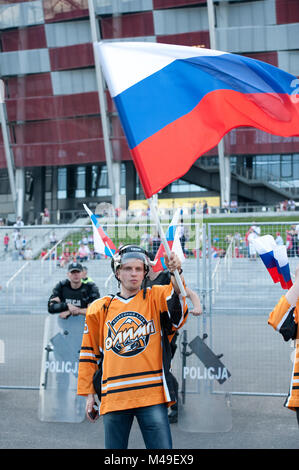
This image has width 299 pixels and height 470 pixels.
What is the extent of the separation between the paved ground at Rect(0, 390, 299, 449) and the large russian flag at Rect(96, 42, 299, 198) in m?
3.20

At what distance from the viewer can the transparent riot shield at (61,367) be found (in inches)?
277

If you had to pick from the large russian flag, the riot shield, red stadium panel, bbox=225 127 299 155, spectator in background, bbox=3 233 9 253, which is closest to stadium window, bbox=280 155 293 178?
red stadium panel, bbox=225 127 299 155

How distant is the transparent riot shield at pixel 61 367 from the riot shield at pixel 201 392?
1279mm

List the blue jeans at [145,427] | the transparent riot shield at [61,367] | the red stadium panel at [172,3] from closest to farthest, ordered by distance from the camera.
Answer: the blue jeans at [145,427]
the transparent riot shield at [61,367]
the red stadium panel at [172,3]

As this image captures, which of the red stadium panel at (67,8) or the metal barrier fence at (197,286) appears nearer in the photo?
the metal barrier fence at (197,286)

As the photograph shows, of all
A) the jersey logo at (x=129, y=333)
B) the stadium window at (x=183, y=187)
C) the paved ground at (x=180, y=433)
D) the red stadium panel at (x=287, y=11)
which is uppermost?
the red stadium panel at (x=287, y=11)

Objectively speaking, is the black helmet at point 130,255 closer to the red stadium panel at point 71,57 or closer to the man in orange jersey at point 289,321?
the man in orange jersey at point 289,321

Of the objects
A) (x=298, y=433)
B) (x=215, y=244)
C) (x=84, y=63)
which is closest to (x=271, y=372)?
(x=215, y=244)

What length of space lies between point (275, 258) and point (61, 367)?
12.2ft

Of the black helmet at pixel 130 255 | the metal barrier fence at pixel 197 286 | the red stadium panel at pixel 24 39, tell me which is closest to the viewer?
the black helmet at pixel 130 255

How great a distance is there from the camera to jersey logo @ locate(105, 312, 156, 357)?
13.3 ft

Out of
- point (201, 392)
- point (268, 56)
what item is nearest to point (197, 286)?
point (201, 392)

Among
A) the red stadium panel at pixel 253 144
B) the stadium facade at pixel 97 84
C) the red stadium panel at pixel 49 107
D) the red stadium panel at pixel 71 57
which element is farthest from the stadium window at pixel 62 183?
the red stadium panel at pixel 253 144

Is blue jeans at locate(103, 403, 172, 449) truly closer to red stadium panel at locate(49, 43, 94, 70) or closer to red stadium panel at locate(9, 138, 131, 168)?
red stadium panel at locate(9, 138, 131, 168)
